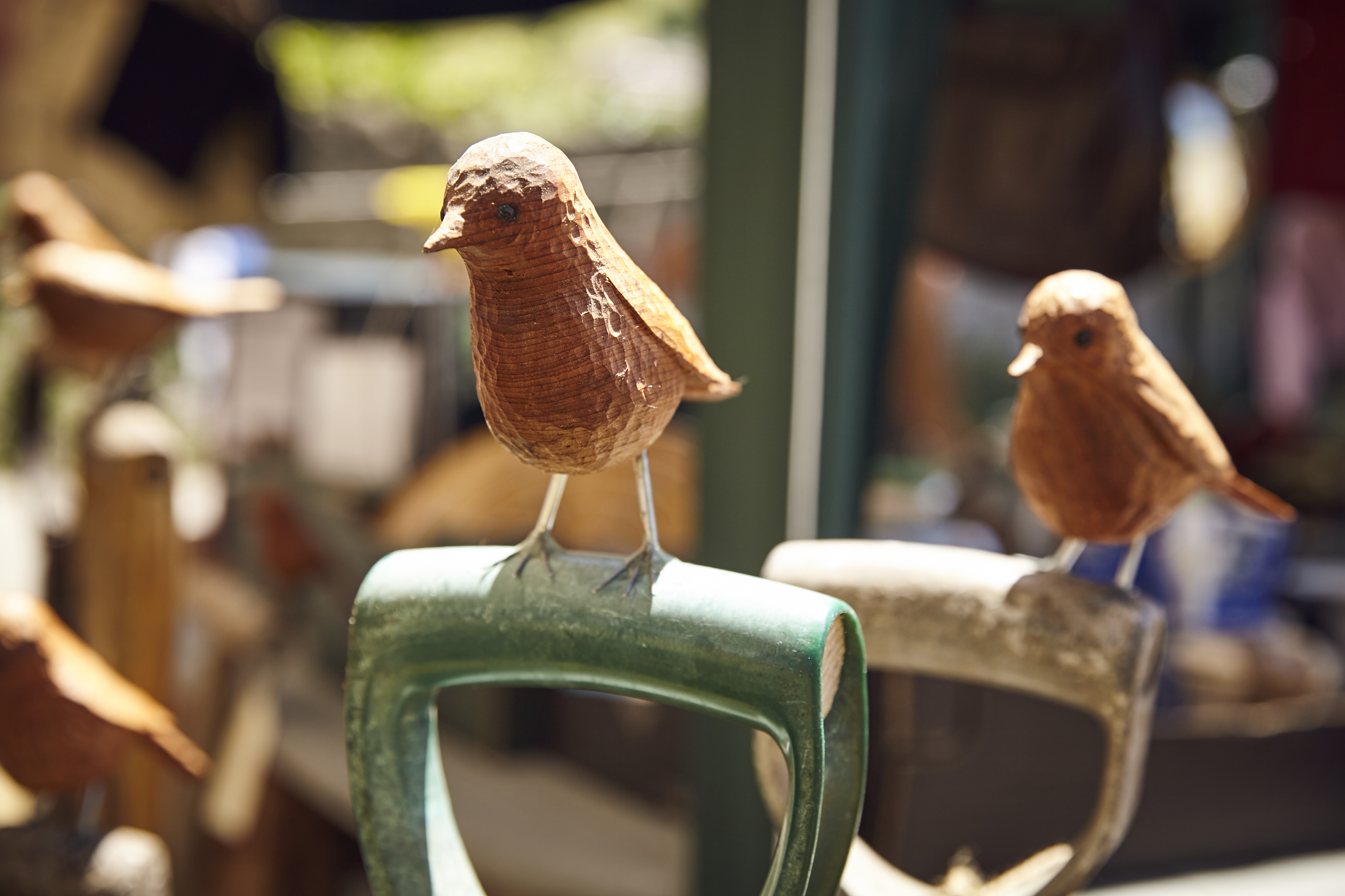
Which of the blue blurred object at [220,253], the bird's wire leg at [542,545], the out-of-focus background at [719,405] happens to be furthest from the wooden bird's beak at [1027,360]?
the blue blurred object at [220,253]

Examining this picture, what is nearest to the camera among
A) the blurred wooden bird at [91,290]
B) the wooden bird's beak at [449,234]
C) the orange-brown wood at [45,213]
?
the wooden bird's beak at [449,234]

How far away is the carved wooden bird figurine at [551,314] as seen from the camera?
0.41 m

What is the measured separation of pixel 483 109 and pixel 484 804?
5840 mm

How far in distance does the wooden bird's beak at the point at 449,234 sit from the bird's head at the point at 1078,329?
286 millimetres

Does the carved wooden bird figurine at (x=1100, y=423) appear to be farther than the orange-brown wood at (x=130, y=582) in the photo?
No

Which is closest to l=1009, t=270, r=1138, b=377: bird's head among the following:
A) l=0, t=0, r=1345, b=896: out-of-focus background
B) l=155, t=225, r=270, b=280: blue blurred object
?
l=0, t=0, r=1345, b=896: out-of-focus background

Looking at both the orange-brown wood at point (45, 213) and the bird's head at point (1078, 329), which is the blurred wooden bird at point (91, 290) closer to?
the orange-brown wood at point (45, 213)

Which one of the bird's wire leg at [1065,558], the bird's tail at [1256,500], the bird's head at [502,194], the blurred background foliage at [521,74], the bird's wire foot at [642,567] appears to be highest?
the blurred background foliage at [521,74]

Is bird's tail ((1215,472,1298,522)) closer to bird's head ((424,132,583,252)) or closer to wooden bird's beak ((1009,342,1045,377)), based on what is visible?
wooden bird's beak ((1009,342,1045,377))

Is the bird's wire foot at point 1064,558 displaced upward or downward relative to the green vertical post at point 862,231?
downward

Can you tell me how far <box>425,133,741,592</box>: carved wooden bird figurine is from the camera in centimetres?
41

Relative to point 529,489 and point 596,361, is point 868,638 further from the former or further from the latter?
point 529,489

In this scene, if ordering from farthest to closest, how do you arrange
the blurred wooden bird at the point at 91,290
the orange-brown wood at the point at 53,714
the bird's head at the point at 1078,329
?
the blurred wooden bird at the point at 91,290, the orange-brown wood at the point at 53,714, the bird's head at the point at 1078,329

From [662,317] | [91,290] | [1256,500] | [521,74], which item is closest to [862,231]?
[1256,500]
